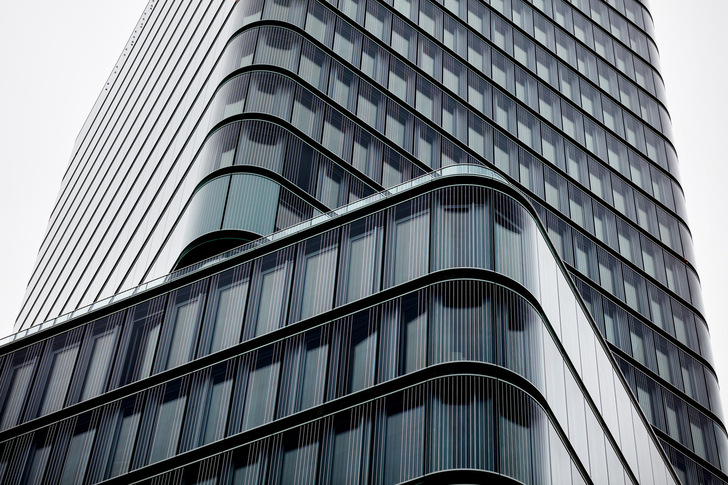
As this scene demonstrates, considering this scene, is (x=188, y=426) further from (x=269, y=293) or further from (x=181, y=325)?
(x=269, y=293)

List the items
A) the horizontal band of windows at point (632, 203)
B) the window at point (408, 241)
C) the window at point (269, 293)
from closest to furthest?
the window at point (408, 241)
the window at point (269, 293)
the horizontal band of windows at point (632, 203)

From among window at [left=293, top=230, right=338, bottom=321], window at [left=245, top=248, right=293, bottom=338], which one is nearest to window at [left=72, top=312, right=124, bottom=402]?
window at [left=245, top=248, right=293, bottom=338]

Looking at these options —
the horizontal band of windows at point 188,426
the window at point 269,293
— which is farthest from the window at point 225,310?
the horizontal band of windows at point 188,426

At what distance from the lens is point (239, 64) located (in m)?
55.2

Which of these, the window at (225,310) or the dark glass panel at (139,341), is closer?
the window at (225,310)

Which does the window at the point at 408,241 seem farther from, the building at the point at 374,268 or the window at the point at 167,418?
the window at the point at 167,418

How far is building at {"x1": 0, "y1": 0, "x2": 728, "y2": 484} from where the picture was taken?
1340 inches

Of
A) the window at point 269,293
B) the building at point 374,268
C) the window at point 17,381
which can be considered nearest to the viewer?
the building at point 374,268

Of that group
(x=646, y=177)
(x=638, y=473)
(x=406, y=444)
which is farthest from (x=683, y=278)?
(x=406, y=444)

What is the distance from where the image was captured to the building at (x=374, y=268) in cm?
3403

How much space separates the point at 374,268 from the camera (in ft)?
123

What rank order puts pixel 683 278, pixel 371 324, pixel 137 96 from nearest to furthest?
pixel 371 324 → pixel 683 278 → pixel 137 96

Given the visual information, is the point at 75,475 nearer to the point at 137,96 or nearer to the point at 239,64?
the point at 239,64

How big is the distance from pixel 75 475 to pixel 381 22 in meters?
33.8
